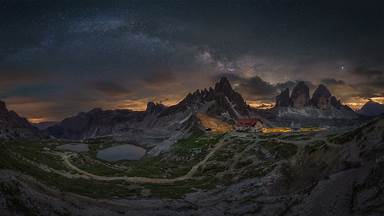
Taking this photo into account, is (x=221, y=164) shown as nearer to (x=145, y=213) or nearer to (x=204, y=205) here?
(x=204, y=205)

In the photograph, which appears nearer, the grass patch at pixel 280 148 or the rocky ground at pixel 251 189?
the rocky ground at pixel 251 189

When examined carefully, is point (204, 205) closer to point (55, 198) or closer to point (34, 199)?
point (55, 198)

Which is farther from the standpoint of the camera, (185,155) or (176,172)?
(185,155)

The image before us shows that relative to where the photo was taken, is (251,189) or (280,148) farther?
(280,148)

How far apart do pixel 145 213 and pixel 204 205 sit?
1879cm

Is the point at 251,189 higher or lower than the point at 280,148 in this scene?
lower

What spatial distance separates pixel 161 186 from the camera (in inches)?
4348

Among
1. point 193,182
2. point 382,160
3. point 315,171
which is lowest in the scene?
point 193,182

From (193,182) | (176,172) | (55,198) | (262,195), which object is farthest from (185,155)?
(55,198)

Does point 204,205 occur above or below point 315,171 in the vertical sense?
below

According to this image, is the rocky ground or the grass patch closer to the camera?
the rocky ground

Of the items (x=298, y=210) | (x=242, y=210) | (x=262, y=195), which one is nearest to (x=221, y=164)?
(x=262, y=195)

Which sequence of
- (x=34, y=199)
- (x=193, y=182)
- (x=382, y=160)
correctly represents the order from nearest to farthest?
(x=34, y=199), (x=382, y=160), (x=193, y=182)

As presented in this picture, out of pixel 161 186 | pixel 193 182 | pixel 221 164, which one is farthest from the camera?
pixel 221 164
